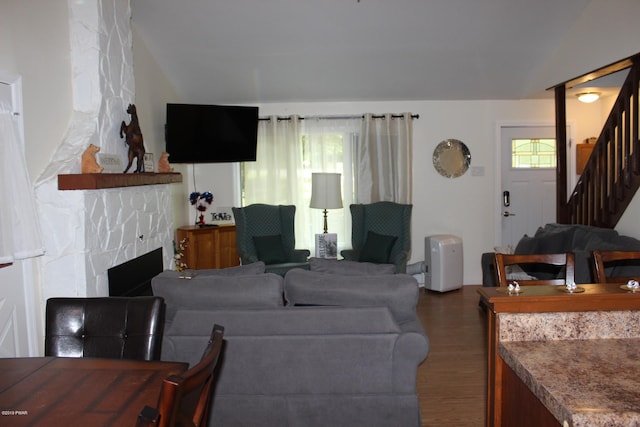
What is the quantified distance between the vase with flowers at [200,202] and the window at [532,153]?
3819mm

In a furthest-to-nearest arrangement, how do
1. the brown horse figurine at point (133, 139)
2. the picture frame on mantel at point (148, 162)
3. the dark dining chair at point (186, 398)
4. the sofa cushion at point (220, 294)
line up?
the picture frame on mantel at point (148, 162), the brown horse figurine at point (133, 139), the sofa cushion at point (220, 294), the dark dining chair at point (186, 398)

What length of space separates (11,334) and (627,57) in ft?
15.5

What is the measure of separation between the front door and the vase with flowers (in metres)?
3.65

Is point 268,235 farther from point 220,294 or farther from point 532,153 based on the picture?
point 532,153

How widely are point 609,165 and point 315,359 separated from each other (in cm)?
366

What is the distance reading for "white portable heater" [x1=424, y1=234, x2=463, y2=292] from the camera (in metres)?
5.81

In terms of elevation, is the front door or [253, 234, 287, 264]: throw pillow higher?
the front door

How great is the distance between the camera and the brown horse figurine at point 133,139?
13.0ft

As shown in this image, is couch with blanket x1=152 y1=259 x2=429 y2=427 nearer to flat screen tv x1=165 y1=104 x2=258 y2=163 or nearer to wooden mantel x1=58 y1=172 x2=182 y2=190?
wooden mantel x1=58 y1=172 x2=182 y2=190

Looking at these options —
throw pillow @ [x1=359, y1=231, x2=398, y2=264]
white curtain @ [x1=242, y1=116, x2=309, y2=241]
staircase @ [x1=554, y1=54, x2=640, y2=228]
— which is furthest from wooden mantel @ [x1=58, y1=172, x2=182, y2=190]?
staircase @ [x1=554, y1=54, x2=640, y2=228]

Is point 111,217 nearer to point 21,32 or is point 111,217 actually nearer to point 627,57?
point 21,32

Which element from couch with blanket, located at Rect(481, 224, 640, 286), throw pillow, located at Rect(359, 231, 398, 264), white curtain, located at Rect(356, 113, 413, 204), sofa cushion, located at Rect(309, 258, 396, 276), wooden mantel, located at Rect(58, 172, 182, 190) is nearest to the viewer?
sofa cushion, located at Rect(309, 258, 396, 276)

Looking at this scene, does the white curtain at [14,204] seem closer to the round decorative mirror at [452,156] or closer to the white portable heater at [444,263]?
the white portable heater at [444,263]

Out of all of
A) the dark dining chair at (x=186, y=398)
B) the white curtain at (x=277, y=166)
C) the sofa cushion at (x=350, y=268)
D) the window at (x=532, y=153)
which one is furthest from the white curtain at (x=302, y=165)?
the dark dining chair at (x=186, y=398)
